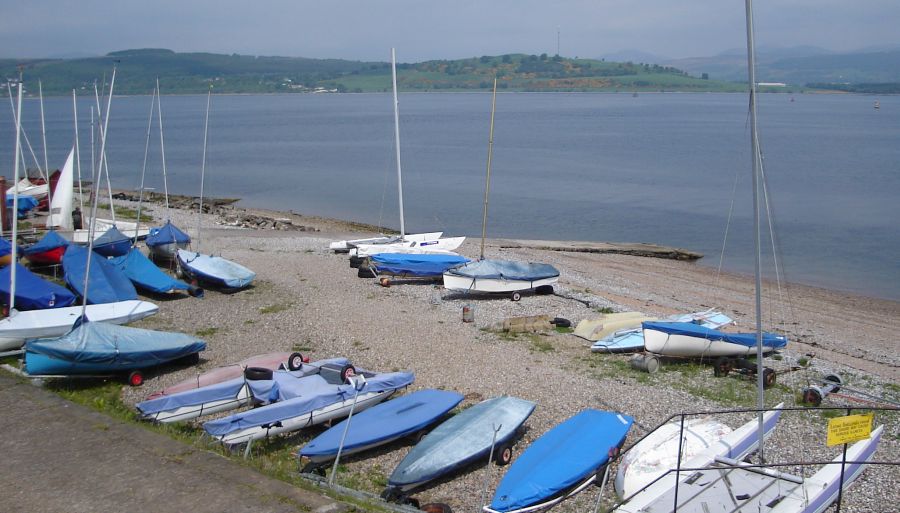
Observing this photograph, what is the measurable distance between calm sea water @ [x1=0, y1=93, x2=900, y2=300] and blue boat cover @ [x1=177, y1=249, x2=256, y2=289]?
15.2 metres

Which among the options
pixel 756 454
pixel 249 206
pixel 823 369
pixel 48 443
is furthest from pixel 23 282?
pixel 249 206

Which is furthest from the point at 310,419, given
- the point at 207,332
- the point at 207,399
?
the point at 207,332

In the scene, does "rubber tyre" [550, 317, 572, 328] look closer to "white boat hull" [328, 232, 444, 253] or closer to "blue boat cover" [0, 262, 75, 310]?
"white boat hull" [328, 232, 444, 253]

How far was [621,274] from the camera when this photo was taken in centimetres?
3047

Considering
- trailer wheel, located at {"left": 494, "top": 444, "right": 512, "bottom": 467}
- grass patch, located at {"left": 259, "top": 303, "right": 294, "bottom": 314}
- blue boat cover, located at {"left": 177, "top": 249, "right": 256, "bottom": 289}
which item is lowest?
trailer wheel, located at {"left": 494, "top": 444, "right": 512, "bottom": 467}

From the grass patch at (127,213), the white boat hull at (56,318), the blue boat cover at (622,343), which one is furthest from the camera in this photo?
the grass patch at (127,213)

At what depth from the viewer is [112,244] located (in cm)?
2489

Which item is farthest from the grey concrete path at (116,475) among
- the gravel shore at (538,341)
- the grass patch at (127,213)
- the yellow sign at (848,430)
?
the grass patch at (127,213)

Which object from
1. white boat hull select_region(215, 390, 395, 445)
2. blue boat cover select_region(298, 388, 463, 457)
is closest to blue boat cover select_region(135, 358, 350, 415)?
white boat hull select_region(215, 390, 395, 445)

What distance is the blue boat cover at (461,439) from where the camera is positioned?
36.6ft

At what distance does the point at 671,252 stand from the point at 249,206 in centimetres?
2860

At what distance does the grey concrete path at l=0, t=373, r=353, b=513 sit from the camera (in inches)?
375

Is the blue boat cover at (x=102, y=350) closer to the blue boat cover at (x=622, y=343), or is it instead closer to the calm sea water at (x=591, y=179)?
the blue boat cover at (x=622, y=343)

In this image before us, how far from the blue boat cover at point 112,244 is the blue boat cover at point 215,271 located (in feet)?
7.91
